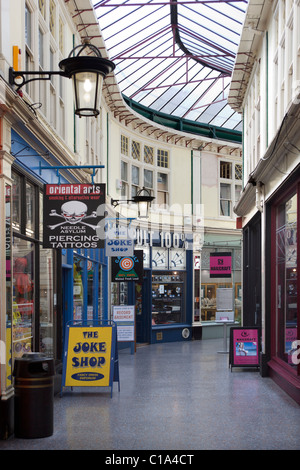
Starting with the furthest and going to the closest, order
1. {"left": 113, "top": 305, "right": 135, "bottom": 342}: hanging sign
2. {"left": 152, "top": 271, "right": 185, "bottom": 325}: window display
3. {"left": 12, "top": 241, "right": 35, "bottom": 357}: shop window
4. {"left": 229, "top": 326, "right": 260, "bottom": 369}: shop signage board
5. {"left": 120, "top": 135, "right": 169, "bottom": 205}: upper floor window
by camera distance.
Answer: {"left": 152, "top": 271, "right": 185, "bottom": 325}: window display < {"left": 120, "top": 135, "right": 169, "bottom": 205}: upper floor window < {"left": 113, "top": 305, "right": 135, "bottom": 342}: hanging sign < {"left": 229, "top": 326, "right": 260, "bottom": 369}: shop signage board < {"left": 12, "top": 241, "right": 35, "bottom": 357}: shop window

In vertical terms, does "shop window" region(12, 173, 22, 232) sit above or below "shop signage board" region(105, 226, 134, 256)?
above

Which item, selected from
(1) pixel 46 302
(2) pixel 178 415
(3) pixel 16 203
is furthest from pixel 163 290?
(3) pixel 16 203

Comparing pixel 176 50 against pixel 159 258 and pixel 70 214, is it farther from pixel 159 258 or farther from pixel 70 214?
pixel 70 214

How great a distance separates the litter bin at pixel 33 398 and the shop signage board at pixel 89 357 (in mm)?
2966

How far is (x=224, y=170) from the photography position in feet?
84.9

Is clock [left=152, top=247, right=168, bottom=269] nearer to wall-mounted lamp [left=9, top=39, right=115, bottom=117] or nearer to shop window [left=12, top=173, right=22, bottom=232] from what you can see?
shop window [left=12, top=173, right=22, bottom=232]

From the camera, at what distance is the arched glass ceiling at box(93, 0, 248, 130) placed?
53.7 ft

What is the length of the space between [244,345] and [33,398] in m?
7.31

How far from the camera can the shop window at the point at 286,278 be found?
10922 millimetres

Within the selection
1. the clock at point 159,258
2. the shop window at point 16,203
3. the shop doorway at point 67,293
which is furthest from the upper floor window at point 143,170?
the shop window at point 16,203

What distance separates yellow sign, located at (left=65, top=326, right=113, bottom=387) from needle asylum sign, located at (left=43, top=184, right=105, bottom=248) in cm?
205

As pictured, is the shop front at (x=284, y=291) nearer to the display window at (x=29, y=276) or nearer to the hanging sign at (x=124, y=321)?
the display window at (x=29, y=276)

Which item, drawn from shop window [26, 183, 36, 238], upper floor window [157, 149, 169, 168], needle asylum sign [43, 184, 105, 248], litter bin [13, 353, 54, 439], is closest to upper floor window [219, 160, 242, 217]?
upper floor window [157, 149, 169, 168]

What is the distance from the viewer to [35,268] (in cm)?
1062
